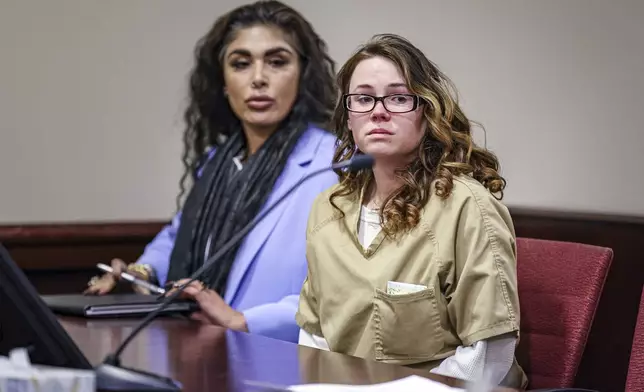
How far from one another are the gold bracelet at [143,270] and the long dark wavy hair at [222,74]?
0.41m

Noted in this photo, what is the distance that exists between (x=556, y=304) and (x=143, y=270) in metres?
1.33

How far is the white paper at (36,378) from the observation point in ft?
4.09

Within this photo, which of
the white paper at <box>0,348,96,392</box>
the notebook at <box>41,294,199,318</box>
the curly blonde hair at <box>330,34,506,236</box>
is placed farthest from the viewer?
the notebook at <box>41,294,199,318</box>

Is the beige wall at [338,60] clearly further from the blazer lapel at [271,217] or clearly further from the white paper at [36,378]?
the white paper at [36,378]

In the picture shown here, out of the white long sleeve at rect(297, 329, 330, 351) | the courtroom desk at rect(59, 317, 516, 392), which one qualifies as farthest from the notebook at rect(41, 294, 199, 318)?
the white long sleeve at rect(297, 329, 330, 351)

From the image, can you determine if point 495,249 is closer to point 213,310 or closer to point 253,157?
point 213,310

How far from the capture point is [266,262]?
2592 mm

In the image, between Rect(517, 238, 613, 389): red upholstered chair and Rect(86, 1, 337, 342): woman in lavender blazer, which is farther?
Rect(86, 1, 337, 342): woman in lavender blazer

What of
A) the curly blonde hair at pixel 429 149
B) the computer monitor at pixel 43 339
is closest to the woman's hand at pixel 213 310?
the curly blonde hair at pixel 429 149

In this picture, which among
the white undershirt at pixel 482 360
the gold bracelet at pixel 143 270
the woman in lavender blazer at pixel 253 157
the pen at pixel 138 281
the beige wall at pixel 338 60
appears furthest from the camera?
the beige wall at pixel 338 60

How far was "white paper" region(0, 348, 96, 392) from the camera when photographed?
49.1 inches

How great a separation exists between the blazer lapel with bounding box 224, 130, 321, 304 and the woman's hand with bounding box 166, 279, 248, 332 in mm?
242

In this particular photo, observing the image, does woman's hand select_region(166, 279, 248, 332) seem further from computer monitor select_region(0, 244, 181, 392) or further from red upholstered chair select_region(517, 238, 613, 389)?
computer monitor select_region(0, 244, 181, 392)

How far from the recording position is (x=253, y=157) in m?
2.82
